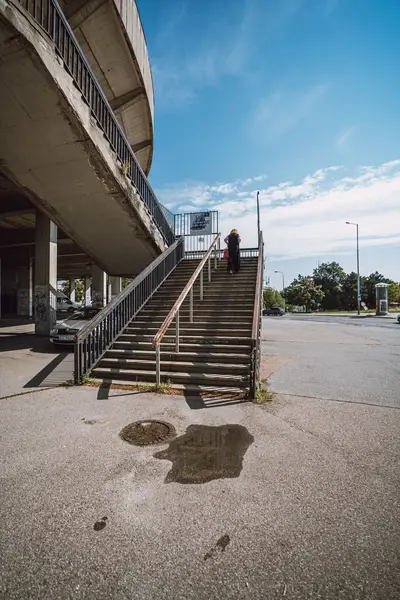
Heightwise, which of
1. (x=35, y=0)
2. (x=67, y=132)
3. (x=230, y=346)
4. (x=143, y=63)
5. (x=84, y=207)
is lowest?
(x=230, y=346)

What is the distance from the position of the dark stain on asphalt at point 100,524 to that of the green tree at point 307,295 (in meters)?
87.7

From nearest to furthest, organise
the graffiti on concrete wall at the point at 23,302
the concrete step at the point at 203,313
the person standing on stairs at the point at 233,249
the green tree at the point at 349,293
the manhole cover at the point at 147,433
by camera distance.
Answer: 1. the manhole cover at the point at 147,433
2. the concrete step at the point at 203,313
3. the person standing on stairs at the point at 233,249
4. the graffiti on concrete wall at the point at 23,302
5. the green tree at the point at 349,293

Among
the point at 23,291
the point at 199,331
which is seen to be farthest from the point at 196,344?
the point at 23,291

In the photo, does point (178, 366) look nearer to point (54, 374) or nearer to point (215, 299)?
point (54, 374)

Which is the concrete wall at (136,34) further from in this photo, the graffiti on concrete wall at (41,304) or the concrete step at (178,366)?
the concrete step at (178,366)

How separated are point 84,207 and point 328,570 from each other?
32.9 ft

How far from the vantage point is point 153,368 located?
6.14 metres

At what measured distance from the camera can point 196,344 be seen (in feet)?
22.0

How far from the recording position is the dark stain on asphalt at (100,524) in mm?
2096

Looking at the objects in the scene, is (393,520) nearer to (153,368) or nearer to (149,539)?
(149,539)

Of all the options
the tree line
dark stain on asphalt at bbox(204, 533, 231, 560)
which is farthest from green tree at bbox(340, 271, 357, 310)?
dark stain on asphalt at bbox(204, 533, 231, 560)

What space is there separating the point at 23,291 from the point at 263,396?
1087 inches

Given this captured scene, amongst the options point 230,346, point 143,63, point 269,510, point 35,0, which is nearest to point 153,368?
point 230,346

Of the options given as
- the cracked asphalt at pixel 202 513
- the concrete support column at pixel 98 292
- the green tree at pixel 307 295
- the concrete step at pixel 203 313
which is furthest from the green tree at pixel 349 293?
the cracked asphalt at pixel 202 513
